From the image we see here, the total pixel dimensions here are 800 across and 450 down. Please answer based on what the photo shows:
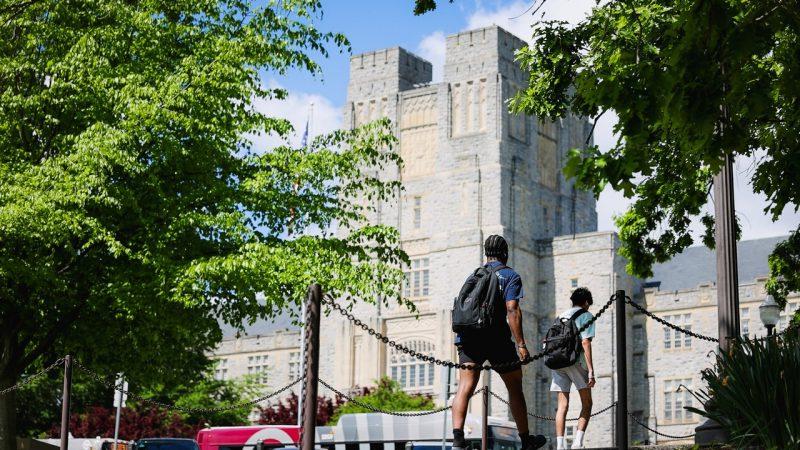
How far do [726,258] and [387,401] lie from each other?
44.5 meters

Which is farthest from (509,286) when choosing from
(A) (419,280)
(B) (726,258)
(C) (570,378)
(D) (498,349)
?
(A) (419,280)

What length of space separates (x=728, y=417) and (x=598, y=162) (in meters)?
2.91

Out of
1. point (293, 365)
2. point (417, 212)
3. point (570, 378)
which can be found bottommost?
point (570, 378)

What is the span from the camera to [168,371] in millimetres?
23578

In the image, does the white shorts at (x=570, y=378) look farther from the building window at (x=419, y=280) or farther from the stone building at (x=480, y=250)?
the building window at (x=419, y=280)

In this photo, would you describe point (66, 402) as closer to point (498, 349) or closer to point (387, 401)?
point (498, 349)

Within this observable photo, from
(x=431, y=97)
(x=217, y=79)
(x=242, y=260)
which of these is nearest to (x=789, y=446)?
(x=242, y=260)

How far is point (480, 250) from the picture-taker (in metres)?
66.9

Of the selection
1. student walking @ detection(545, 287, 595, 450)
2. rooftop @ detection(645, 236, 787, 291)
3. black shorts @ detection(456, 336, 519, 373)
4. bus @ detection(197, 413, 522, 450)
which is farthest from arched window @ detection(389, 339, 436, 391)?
black shorts @ detection(456, 336, 519, 373)

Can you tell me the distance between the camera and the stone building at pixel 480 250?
66.1m

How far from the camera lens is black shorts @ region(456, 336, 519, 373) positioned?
392 inches

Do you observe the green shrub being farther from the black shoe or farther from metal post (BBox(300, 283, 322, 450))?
metal post (BBox(300, 283, 322, 450))

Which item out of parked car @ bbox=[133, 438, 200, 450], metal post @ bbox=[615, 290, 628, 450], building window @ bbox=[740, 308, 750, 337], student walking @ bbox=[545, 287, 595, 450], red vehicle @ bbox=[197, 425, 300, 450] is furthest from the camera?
building window @ bbox=[740, 308, 750, 337]

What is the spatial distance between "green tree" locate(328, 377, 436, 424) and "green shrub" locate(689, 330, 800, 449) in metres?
44.2
